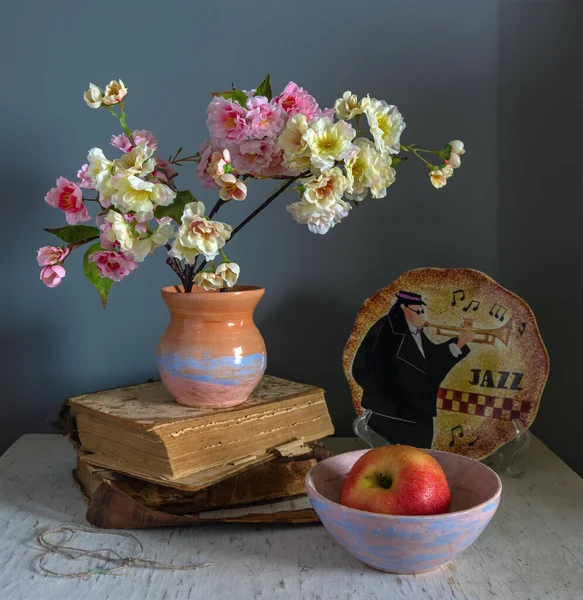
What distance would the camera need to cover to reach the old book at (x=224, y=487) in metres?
0.85

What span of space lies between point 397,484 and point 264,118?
1.44ft

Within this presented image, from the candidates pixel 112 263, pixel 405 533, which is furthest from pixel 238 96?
pixel 405 533

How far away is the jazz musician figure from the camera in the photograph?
3.33 ft

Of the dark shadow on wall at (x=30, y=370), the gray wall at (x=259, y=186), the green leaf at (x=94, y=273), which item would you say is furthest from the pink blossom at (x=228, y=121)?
the dark shadow on wall at (x=30, y=370)

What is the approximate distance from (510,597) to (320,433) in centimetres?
36

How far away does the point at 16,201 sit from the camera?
1.16m

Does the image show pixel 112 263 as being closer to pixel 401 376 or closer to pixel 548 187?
pixel 401 376

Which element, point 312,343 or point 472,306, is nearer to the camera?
point 472,306

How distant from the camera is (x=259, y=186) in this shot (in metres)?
1.15

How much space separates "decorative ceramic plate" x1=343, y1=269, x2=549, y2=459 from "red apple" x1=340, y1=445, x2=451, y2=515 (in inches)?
10.9

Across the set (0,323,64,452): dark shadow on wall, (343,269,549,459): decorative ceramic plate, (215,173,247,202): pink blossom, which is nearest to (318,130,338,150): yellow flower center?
(215,173,247,202): pink blossom

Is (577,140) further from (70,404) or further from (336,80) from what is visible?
(70,404)

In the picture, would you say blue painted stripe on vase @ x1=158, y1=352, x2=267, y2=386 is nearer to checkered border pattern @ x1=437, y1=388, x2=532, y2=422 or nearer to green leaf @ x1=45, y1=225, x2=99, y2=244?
green leaf @ x1=45, y1=225, x2=99, y2=244

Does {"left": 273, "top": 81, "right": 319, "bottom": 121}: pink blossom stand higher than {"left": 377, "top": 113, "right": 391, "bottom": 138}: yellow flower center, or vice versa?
{"left": 273, "top": 81, "right": 319, "bottom": 121}: pink blossom
